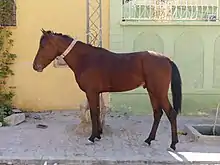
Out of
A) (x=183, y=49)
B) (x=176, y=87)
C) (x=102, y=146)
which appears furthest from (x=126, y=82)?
(x=183, y=49)

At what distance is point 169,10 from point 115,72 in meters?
3.17

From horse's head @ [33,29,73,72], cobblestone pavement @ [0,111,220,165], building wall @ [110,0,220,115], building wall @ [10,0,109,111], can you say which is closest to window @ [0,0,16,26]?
building wall @ [10,0,109,111]

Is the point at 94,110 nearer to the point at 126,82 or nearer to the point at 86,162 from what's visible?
the point at 126,82

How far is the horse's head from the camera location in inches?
284

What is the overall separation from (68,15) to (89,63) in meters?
2.90

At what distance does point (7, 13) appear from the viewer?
9.73 metres

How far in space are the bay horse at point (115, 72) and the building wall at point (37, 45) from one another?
103 inches

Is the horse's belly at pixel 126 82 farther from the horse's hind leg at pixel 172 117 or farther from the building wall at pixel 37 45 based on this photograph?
the building wall at pixel 37 45

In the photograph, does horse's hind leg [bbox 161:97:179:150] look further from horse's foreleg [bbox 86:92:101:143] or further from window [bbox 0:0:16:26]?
window [bbox 0:0:16:26]

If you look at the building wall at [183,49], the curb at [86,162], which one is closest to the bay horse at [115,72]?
the curb at [86,162]

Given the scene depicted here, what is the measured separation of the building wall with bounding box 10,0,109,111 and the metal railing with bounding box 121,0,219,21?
0.54 metres

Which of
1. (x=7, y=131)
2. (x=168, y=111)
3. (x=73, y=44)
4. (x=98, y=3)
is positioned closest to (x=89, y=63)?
(x=73, y=44)

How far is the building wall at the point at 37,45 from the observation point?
9.83 metres

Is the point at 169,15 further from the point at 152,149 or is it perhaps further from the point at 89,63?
the point at 152,149
